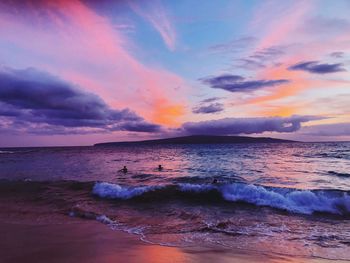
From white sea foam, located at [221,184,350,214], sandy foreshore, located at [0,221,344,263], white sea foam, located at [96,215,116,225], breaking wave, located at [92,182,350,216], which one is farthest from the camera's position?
breaking wave, located at [92,182,350,216]

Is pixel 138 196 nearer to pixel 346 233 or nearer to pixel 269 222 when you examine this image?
pixel 269 222

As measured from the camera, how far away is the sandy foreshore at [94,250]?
7.83m

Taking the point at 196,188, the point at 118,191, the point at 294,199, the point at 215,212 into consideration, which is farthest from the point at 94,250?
the point at 196,188

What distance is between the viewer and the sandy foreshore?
7828 mm

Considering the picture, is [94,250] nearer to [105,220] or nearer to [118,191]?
[105,220]

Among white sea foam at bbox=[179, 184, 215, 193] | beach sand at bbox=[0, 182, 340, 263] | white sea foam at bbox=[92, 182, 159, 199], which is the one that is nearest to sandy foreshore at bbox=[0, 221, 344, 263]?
beach sand at bbox=[0, 182, 340, 263]

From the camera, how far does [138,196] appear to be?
60.9 ft

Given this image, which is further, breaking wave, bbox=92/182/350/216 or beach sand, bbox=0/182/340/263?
breaking wave, bbox=92/182/350/216

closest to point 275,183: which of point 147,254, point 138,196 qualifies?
point 138,196

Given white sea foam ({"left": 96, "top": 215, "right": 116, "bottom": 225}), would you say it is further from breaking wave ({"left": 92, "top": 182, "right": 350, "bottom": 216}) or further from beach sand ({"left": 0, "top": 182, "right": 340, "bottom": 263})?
breaking wave ({"left": 92, "top": 182, "right": 350, "bottom": 216})

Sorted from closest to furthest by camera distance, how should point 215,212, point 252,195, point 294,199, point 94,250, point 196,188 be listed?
point 94,250
point 215,212
point 294,199
point 252,195
point 196,188

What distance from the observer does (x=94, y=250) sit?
8.52 metres

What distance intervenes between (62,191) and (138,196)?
5.17 metres

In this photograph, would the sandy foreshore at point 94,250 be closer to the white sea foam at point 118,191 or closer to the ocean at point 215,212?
the ocean at point 215,212
